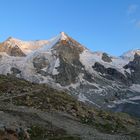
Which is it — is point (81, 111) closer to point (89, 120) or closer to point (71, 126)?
point (89, 120)

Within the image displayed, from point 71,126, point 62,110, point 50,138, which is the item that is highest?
point 62,110

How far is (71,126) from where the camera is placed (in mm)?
99188

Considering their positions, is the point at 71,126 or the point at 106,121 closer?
the point at 71,126

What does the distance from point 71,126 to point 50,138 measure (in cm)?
2421

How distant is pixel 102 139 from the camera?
263 ft

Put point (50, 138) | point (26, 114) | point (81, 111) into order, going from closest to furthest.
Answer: point (50, 138), point (26, 114), point (81, 111)

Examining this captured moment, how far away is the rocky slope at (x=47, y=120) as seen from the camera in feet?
254

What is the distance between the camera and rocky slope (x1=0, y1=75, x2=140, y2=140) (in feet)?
254

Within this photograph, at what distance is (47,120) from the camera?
96.9m

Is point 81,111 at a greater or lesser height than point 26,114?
greater

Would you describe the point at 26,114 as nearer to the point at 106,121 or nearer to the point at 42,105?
the point at 42,105

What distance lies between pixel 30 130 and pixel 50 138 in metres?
5.20

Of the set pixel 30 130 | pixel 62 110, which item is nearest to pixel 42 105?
pixel 62 110

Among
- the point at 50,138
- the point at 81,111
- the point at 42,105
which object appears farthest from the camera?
the point at 81,111
